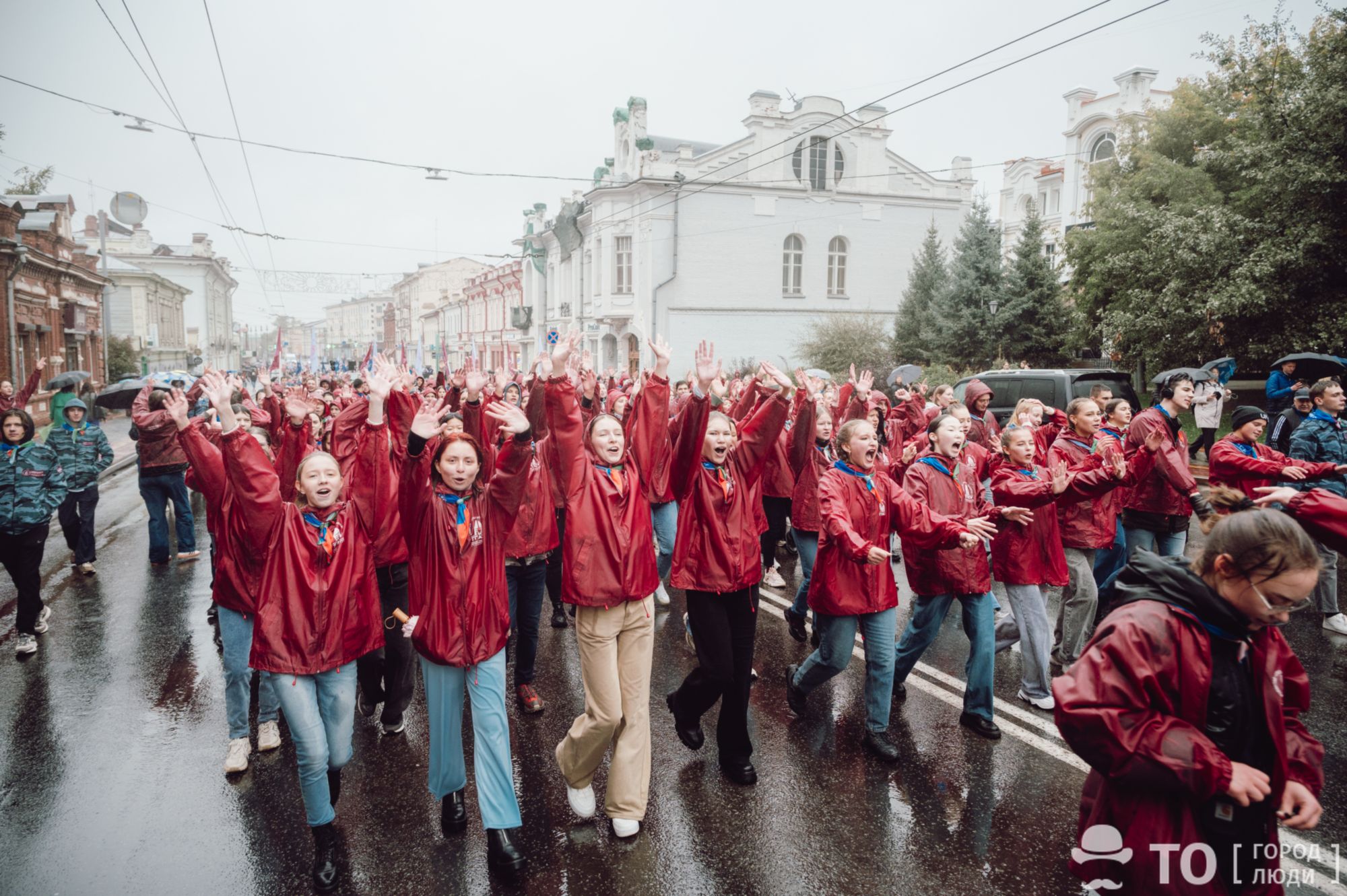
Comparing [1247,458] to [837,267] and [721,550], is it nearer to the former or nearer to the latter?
[721,550]

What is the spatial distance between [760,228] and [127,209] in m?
25.7

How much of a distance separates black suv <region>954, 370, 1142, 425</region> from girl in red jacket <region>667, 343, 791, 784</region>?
367 inches

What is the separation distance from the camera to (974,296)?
24875mm

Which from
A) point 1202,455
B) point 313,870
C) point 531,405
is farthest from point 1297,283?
point 313,870

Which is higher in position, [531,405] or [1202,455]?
[531,405]

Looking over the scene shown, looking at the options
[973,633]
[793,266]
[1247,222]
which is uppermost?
[793,266]

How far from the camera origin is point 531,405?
621cm

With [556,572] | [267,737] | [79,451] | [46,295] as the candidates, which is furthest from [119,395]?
[46,295]

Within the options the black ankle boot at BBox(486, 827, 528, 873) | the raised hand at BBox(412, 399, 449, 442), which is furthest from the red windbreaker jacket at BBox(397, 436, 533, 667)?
the black ankle boot at BBox(486, 827, 528, 873)

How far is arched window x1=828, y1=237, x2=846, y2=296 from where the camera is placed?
111ft

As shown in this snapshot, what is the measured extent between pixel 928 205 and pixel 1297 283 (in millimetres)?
20428

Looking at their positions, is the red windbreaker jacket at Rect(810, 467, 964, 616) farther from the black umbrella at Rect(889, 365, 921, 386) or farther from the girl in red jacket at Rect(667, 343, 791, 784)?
the black umbrella at Rect(889, 365, 921, 386)

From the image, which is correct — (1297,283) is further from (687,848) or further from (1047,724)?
(687,848)

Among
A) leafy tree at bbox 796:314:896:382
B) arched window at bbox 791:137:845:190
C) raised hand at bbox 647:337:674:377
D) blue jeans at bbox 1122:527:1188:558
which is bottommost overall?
blue jeans at bbox 1122:527:1188:558
